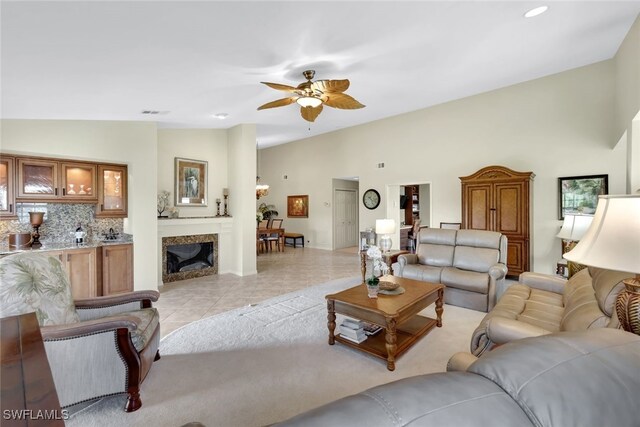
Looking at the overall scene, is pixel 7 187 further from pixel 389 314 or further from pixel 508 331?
pixel 508 331

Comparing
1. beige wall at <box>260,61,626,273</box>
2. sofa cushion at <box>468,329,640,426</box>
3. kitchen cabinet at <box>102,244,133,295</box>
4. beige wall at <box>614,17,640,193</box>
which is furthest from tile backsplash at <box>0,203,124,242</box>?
beige wall at <box>614,17,640,193</box>

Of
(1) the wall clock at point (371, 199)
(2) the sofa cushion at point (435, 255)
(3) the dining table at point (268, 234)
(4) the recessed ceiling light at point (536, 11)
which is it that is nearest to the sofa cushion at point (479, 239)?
Answer: (2) the sofa cushion at point (435, 255)

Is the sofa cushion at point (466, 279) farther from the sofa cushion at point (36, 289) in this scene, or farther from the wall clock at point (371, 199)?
the wall clock at point (371, 199)

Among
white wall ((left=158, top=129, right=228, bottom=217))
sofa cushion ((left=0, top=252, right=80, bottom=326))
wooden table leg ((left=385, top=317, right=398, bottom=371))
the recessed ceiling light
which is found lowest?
wooden table leg ((left=385, top=317, right=398, bottom=371))

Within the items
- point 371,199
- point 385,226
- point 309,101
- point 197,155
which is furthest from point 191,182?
point 371,199

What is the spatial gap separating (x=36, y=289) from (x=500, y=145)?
686cm

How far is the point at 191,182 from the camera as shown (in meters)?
5.67

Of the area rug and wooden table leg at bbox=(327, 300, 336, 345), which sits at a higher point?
wooden table leg at bbox=(327, 300, 336, 345)

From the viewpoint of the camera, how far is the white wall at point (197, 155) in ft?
17.6

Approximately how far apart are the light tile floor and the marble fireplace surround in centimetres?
31

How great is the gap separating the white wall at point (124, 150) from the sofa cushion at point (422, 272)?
3.91 m

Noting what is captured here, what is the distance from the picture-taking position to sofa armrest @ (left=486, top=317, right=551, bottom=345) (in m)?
1.73

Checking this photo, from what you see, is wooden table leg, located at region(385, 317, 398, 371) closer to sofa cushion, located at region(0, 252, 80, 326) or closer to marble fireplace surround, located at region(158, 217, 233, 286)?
sofa cushion, located at region(0, 252, 80, 326)

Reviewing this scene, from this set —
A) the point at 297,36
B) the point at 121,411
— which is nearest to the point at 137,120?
the point at 297,36
